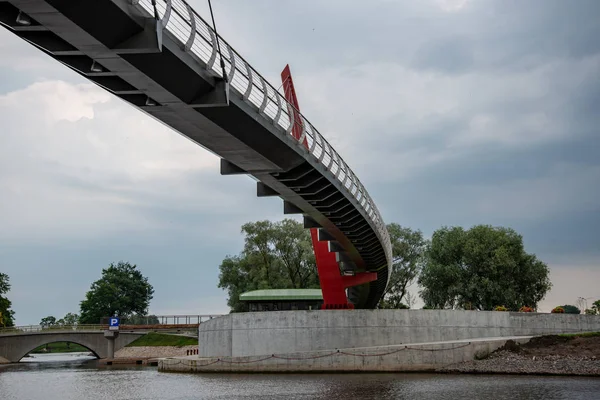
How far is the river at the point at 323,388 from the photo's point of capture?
80.0 ft

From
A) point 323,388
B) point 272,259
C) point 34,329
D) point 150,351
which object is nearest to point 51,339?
point 34,329

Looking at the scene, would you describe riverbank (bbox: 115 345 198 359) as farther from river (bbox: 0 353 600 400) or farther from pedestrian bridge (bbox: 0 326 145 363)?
river (bbox: 0 353 600 400)

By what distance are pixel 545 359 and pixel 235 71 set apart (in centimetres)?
2319

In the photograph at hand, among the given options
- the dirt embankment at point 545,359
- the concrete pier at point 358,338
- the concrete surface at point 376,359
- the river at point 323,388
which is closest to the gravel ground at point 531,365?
the dirt embankment at point 545,359

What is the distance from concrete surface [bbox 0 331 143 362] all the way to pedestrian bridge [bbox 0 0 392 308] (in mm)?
48049

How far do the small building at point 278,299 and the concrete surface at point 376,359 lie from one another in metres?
22.7

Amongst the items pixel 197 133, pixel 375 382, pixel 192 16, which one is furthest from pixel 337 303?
pixel 192 16

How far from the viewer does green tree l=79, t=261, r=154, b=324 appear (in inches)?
4451

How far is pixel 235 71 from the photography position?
2064 centimetres

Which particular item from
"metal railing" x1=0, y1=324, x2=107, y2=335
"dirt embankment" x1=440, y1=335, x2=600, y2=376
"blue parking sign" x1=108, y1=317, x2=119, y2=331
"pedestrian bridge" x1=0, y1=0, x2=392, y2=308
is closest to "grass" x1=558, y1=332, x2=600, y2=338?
"dirt embankment" x1=440, y1=335, x2=600, y2=376

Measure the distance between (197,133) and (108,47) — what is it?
270 inches

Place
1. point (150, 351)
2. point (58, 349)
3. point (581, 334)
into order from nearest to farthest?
point (581, 334)
point (150, 351)
point (58, 349)

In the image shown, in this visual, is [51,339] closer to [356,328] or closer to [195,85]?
[356,328]

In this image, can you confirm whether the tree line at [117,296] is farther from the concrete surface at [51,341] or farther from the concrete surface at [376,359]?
the concrete surface at [376,359]
